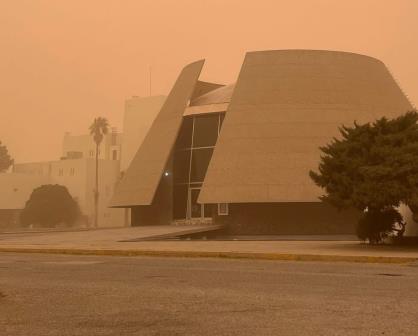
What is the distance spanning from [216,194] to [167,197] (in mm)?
9284

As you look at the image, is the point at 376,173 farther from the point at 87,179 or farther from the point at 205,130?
the point at 87,179

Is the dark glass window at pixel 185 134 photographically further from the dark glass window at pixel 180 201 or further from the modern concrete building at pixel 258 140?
the dark glass window at pixel 180 201

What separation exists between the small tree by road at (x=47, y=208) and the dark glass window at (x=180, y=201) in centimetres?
4116

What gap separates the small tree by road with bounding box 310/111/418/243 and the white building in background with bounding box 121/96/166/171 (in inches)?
2625

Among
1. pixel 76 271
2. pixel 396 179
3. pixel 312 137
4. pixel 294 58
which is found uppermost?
pixel 294 58

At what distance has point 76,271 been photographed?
14.3 metres

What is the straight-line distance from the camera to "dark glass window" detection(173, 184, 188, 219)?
45.5 metres

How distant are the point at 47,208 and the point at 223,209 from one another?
158ft

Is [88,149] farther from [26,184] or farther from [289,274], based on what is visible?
[289,274]

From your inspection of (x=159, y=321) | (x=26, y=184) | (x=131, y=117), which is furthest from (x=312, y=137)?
(x=26, y=184)

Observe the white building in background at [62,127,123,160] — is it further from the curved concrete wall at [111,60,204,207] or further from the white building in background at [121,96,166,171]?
the curved concrete wall at [111,60,204,207]

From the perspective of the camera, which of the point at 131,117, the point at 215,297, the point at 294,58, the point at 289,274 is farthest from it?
the point at 131,117

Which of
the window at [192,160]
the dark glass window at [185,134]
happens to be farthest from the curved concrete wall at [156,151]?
the window at [192,160]

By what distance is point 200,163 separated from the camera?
45188mm
